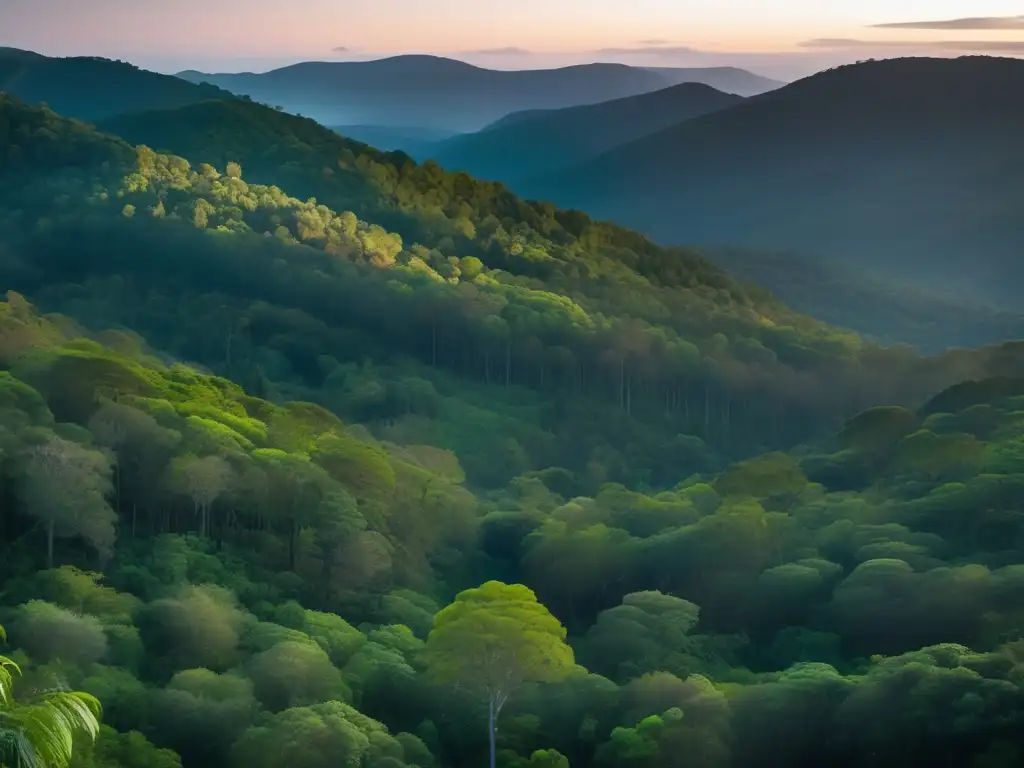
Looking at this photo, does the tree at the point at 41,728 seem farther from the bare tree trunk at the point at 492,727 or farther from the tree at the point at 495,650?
the tree at the point at 495,650

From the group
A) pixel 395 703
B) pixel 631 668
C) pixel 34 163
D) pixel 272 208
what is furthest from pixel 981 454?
pixel 34 163

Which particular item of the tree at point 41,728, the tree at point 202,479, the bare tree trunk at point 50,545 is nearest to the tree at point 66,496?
the bare tree trunk at point 50,545

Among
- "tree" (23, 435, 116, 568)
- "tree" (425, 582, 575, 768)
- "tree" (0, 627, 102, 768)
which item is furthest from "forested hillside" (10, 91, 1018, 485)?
"tree" (0, 627, 102, 768)

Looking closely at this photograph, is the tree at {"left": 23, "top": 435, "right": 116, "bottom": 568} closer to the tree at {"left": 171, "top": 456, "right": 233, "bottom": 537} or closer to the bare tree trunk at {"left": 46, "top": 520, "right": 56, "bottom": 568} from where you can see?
the bare tree trunk at {"left": 46, "top": 520, "right": 56, "bottom": 568}

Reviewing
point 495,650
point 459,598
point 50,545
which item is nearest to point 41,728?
point 495,650

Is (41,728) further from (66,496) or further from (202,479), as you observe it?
(202,479)

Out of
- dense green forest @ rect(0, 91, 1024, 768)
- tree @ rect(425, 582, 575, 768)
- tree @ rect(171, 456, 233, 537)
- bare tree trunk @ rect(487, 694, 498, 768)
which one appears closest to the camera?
bare tree trunk @ rect(487, 694, 498, 768)
